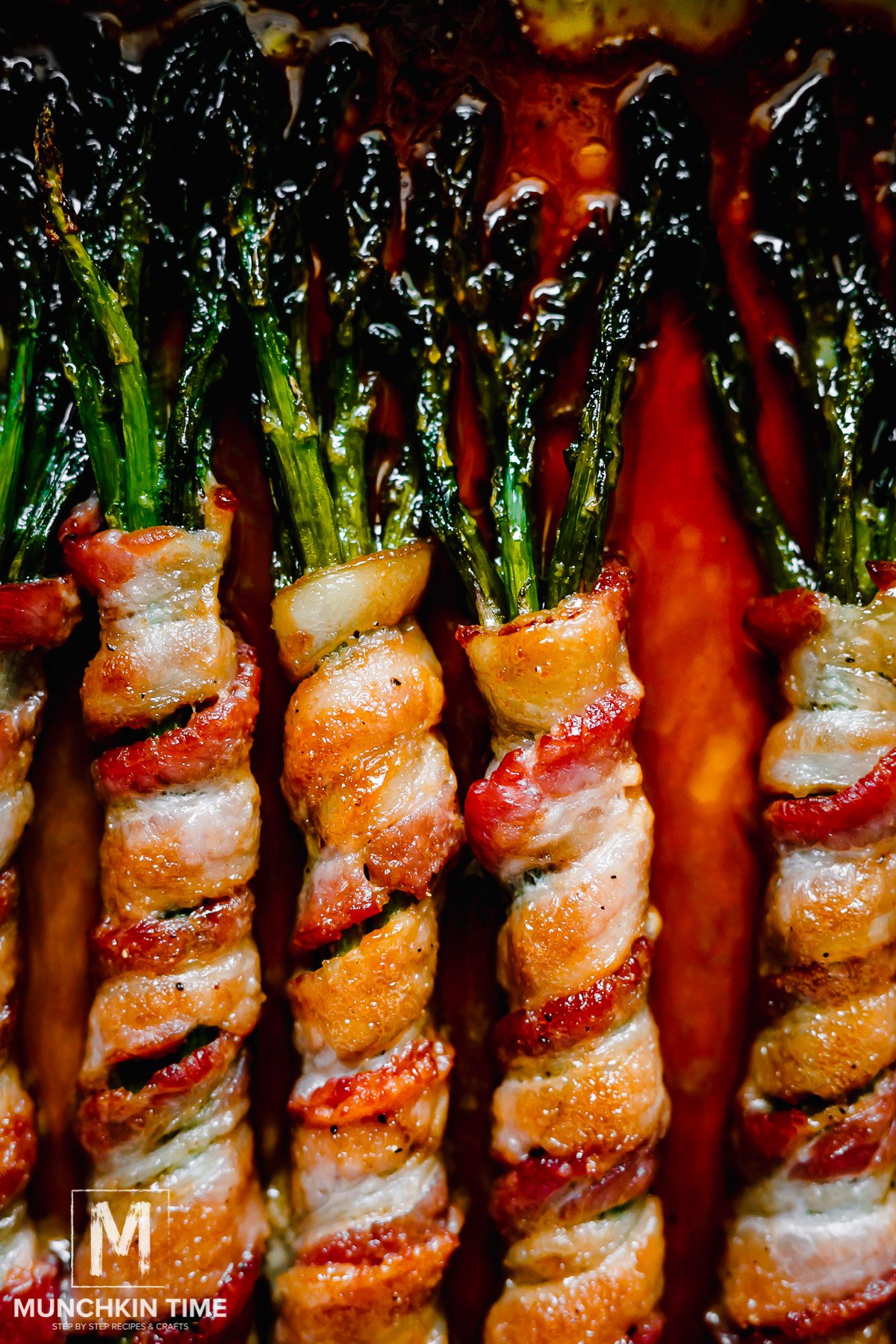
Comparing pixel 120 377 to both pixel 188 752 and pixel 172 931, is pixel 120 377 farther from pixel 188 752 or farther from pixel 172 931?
pixel 172 931

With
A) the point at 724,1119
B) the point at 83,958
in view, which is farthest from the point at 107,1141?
the point at 724,1119

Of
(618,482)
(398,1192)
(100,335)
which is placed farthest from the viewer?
(618,482)

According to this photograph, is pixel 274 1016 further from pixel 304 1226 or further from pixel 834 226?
pixel 834 226

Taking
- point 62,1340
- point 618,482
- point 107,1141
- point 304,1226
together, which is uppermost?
point 618,482

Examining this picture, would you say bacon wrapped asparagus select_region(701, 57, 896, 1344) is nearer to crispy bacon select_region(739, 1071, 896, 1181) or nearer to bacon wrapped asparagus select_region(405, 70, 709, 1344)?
crispy bacon select_region(739, 1071, 896, 1181)

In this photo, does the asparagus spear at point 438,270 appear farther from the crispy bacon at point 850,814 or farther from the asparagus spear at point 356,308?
the crispy bacon at point 850,814

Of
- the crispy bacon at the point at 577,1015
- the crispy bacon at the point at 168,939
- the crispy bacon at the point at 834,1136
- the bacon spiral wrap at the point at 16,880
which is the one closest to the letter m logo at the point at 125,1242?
the bacon spiral wrap at the point at 16,880

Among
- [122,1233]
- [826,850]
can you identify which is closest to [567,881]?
[826,850]
